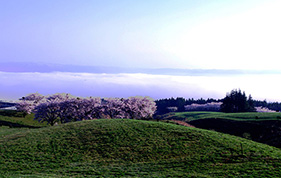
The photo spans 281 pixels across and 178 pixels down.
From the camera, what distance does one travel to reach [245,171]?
27.5 m

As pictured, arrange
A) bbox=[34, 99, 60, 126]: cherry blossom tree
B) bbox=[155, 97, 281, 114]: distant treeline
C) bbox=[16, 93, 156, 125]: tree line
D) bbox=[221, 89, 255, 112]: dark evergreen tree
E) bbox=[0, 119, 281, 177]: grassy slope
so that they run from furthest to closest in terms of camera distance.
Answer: bbox=[155, 97, 281, 114]: distant treeline → bbox=[221, 89, 255, 112]: dark evergreen tree → bbox=[16, 93, 156, 125]: tree line → bbox=[34, 99, 60, 126]: cherry blossom tree → bbox=[0, 119, 281, 177]: grassy slope

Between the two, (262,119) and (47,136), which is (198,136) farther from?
(262,119)

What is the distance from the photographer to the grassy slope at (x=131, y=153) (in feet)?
92.2

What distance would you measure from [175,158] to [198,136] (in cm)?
952

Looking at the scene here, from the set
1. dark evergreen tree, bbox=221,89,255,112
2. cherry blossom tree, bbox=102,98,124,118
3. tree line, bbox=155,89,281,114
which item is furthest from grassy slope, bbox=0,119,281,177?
dark evergreen tree, bbox=221,89,255,112

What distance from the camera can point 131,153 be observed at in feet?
112

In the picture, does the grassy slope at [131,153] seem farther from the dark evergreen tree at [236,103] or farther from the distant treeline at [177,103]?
the distant treeline at [177,103]

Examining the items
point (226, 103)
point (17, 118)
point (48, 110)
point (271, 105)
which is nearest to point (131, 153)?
point (48, 110)

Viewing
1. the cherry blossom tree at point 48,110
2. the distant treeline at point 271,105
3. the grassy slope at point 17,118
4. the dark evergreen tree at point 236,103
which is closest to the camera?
the cherry blossom tree at point 48,110

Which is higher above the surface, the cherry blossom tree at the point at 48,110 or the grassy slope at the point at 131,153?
the cherry blossom tree at the point at 48,110

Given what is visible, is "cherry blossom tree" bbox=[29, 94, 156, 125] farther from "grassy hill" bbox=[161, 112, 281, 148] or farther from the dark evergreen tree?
the dark evergreen tree

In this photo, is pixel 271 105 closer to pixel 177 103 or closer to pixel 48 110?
pixel 177 103

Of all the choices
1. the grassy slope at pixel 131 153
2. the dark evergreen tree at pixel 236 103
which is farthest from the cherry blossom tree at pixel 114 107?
the dark evergreen tree at pixel 236 103

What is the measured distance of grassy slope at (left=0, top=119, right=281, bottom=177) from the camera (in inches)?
1106
